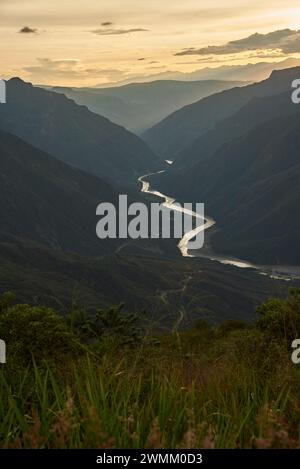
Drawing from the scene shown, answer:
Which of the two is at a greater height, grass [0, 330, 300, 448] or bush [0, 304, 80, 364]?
grass [0, 330, 300, 448]

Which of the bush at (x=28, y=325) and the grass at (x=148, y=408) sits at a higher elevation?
the grass at (x=148, y=408)

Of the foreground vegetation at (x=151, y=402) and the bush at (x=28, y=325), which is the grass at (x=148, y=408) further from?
the bush at (x=28, y=325)

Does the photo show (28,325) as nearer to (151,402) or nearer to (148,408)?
(151,402)

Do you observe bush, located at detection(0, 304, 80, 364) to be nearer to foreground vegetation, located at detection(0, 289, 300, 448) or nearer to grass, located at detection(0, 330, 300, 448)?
foreground vegetation, located at detection(0, 289, 300, 448)

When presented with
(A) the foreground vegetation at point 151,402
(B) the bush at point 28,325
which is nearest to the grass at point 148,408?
(A) the foreground vegetation at point 151,402

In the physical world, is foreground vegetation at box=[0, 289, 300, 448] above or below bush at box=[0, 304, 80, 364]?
above

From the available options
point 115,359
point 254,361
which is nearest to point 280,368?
point 254,361

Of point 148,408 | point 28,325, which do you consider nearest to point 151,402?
point 148,408

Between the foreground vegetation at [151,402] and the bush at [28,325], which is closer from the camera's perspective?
the foreground vegetation at [151,402]

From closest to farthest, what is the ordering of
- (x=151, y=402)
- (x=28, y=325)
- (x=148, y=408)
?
1. (x=148, y=408)
2. (x=151, y=402)
3. (x=28, y=325)

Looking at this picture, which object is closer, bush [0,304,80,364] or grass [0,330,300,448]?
grass [0,330,300,448]

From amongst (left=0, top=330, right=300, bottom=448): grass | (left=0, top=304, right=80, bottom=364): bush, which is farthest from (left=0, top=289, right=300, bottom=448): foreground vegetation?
(left=0, top=304, right=80, bottom=364): bush

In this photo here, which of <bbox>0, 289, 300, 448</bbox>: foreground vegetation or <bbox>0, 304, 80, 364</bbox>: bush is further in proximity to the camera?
<bbox>0, 304, 80, 364</bbox>: bush

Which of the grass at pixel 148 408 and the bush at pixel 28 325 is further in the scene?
the bush at pixel 28 325
